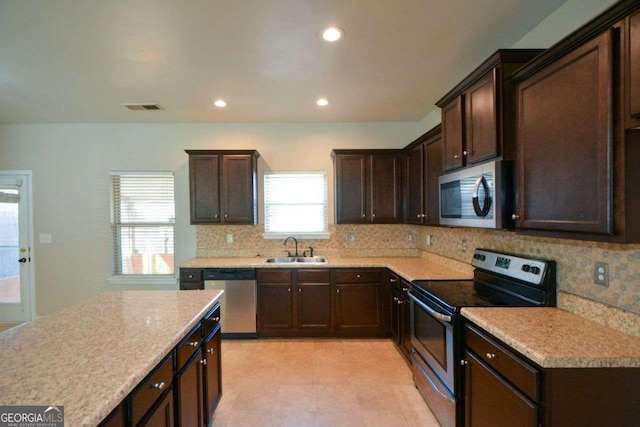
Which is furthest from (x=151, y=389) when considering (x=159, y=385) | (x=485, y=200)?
(x=485, y=200)

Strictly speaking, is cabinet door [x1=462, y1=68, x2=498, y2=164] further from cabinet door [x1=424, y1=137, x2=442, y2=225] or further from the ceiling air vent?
the ceiling air vent

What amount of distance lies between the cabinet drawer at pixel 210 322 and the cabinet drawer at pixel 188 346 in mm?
70

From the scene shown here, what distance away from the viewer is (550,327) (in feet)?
4.82

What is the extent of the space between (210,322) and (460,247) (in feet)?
8.19

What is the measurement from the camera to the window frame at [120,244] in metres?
4.01

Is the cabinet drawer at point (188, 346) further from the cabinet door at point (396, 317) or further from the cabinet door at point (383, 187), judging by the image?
the cabinet door at point (383, 187)

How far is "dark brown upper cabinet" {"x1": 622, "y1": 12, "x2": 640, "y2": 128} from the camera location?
111 centimetres

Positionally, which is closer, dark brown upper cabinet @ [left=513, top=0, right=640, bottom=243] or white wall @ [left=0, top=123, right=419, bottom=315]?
dark brown upper cabinet @ [left=513, top=0, right=640, bottom=243]

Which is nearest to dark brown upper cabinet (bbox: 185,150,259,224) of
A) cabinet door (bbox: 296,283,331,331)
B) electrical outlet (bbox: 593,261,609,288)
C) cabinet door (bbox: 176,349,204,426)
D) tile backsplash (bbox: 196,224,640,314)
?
tile backsplash (bbox: 196,224,640,314)

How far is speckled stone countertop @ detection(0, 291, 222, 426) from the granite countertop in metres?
1.48

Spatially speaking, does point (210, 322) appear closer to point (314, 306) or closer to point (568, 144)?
point (314, 306)

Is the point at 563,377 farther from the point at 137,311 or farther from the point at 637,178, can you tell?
the point at 137,311

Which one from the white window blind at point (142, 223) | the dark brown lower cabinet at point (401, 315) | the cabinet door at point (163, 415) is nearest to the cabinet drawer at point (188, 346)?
the cabinet door at point (163, 415)

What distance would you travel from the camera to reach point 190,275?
3426mm
